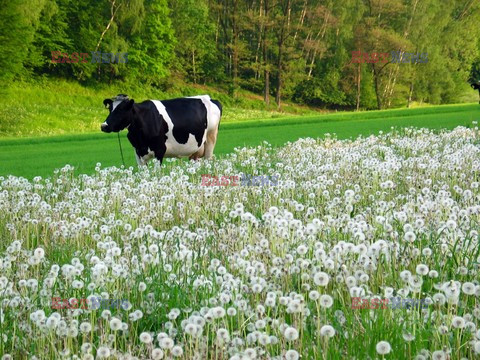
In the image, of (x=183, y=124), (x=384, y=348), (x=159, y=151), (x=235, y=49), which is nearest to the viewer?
(x=384, y=348)

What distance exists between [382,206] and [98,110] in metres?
45.9

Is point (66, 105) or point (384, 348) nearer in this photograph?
point (384, 348)

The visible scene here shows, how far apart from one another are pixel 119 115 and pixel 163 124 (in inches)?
41.0

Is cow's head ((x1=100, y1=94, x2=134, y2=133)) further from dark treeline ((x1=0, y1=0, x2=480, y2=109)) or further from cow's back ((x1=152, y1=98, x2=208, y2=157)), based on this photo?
dark treeline ((x1=0, y1=0, x2=480, y2=109))

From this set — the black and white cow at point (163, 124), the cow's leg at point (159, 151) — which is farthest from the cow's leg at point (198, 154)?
the cow's leg at point (159, 151)

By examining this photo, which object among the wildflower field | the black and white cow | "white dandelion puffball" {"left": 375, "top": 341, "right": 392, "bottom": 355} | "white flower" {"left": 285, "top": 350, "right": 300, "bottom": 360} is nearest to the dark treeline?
the black and white cow

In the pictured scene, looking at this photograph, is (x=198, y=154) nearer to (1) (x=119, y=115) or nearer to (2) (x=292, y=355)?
(1) (x=119, y=115)

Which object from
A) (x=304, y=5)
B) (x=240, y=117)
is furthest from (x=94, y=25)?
(x=304, y=5)

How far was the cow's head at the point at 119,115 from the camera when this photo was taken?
1130 cm

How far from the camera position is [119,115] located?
11.4 meters

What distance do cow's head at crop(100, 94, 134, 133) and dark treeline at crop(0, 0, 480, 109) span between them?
4547 centimetres

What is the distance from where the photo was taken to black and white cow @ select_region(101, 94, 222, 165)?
37.6 feet

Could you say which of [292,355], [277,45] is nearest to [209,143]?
[292,355]

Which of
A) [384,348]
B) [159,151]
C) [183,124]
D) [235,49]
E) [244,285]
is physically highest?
[384,348]
